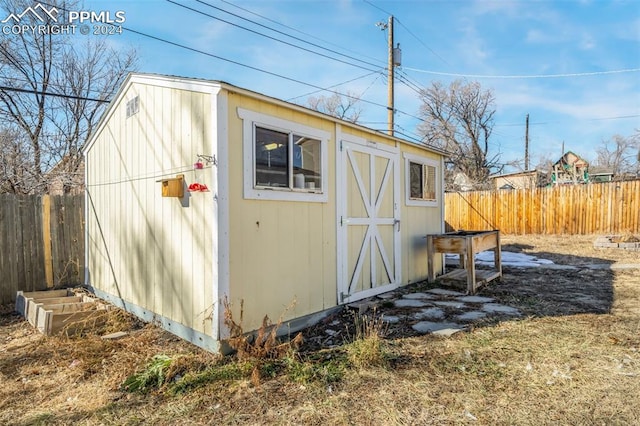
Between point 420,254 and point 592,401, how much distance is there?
4.19m

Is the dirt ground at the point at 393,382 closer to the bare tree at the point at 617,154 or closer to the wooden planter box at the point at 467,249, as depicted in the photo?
the wooden planter box at the point at 467,249

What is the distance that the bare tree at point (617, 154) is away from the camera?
27547mm

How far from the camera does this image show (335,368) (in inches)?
124

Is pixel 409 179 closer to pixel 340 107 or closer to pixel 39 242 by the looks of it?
pixel 39 242

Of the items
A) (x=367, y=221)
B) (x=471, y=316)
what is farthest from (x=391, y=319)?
(x=367, y=221)

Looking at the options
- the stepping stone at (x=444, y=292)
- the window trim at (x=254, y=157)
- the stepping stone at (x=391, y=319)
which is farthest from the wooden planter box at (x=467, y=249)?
the window trim at (x=254, y=157)

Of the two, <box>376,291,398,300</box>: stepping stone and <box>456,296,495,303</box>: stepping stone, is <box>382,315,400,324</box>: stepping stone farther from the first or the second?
<box>456,296,495,303</box>: stepping stone

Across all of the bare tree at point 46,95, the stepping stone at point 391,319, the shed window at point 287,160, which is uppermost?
→ the bare tree at point 46,95

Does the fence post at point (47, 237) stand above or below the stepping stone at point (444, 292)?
above

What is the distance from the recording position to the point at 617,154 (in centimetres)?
3006

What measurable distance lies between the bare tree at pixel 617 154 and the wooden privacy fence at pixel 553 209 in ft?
64.3

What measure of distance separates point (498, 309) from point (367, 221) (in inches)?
82.6

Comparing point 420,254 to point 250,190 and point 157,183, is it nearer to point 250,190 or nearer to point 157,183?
point 250,190

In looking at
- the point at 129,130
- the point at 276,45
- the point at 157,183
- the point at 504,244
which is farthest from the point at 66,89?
the point at 504,244
